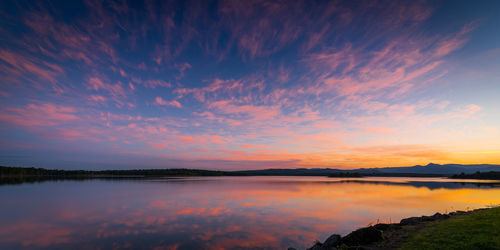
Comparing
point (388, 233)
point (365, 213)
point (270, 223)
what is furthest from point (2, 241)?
point (365, 213)

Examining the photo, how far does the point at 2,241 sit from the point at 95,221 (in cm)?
621

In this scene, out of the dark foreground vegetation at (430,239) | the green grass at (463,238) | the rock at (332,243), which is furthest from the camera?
the rock at (332,243)

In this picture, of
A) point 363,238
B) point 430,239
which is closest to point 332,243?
point 363,238

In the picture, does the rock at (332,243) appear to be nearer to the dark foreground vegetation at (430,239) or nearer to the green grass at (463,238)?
the dark foreground vegetation at (430,239)

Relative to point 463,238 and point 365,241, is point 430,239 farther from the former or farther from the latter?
point 365,241

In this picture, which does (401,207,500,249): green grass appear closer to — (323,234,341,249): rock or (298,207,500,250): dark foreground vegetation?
(298,207,500,250): dark foreground vegetation

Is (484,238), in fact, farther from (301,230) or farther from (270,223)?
(270,223)

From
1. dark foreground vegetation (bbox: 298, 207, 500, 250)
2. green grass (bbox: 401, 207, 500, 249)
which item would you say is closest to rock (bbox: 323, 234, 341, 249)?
dark foreground vegetation (bbox: 298, 207, 500, 250)

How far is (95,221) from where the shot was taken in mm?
21562

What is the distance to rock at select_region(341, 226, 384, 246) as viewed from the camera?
13000 mm

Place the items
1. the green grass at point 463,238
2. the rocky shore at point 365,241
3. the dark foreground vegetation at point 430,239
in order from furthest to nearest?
the rocky shore at point 365,241, the dark foreground vegetation at point 430,239, the green grass at point 463,238

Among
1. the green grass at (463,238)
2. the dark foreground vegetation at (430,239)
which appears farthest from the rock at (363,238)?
the green grass at (463,238)

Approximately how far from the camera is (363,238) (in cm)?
1325

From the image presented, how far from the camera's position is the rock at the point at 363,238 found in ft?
42.7
